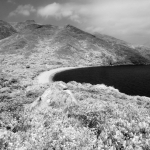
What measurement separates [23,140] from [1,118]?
3171 millimetres

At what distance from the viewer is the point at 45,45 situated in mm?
148000

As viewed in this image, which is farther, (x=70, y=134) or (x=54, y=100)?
(x=54, y=100)

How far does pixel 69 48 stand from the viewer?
139375mm

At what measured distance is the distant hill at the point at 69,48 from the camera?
127125 mm

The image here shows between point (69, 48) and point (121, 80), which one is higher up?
point (69, 48)

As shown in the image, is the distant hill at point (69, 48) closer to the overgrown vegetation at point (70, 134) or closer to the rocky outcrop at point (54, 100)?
the rocky outcrop at point (54, 100)

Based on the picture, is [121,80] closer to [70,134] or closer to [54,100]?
[54,100]

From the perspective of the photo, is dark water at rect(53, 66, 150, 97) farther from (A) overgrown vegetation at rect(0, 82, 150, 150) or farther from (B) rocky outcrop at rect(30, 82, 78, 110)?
(A) overgrown vegetation at rect(0, 82, 150, 150)

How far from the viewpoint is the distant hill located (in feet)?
417

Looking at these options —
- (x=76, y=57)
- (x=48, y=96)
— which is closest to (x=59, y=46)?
(x=76, y=57)

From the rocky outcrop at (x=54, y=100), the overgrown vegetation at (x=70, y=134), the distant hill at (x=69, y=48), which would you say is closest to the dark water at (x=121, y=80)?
the rocky outcrop at (x=54, y=100)

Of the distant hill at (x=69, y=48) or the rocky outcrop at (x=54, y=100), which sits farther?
the distant hill at (x=69, y=48)

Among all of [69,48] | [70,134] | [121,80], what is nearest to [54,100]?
Result: [70,134]

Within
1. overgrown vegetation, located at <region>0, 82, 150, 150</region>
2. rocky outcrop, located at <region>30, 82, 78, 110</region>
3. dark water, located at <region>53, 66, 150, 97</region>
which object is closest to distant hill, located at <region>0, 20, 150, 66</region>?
dark water, located at <region>53, 66, 150, 97</region>
